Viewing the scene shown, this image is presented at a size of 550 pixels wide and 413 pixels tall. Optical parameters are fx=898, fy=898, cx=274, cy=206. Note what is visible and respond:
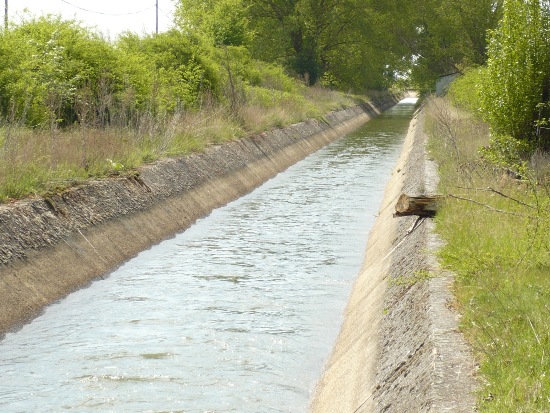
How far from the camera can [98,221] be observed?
13.5 m

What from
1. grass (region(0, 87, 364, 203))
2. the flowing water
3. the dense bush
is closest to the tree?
grass (region(0, 87, 364, 203))

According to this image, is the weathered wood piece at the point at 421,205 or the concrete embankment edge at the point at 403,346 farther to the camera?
the weathered wood piece at the point at 421,205

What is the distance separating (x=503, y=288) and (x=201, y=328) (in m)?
3.88

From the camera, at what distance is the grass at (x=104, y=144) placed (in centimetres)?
1280

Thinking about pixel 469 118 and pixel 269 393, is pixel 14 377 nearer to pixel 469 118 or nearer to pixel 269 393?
pixel 269 393

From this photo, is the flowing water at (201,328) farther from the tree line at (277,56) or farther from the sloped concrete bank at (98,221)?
the tree line at (277,56)

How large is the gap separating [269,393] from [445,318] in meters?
1.86

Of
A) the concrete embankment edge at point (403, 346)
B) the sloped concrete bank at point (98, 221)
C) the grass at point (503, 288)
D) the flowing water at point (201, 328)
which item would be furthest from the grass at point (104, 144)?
the grass at point (503, 288)

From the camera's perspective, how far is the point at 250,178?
77.2 feet

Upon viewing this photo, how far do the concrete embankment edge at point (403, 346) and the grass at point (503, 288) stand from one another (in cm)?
14

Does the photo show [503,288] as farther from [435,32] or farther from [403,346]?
[435,32]

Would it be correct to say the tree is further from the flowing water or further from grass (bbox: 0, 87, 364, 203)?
the flowing water

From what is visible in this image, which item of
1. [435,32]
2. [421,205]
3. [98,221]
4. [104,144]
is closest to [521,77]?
[421,205]

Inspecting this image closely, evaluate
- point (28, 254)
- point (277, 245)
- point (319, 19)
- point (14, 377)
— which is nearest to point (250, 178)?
point (277, 245)
